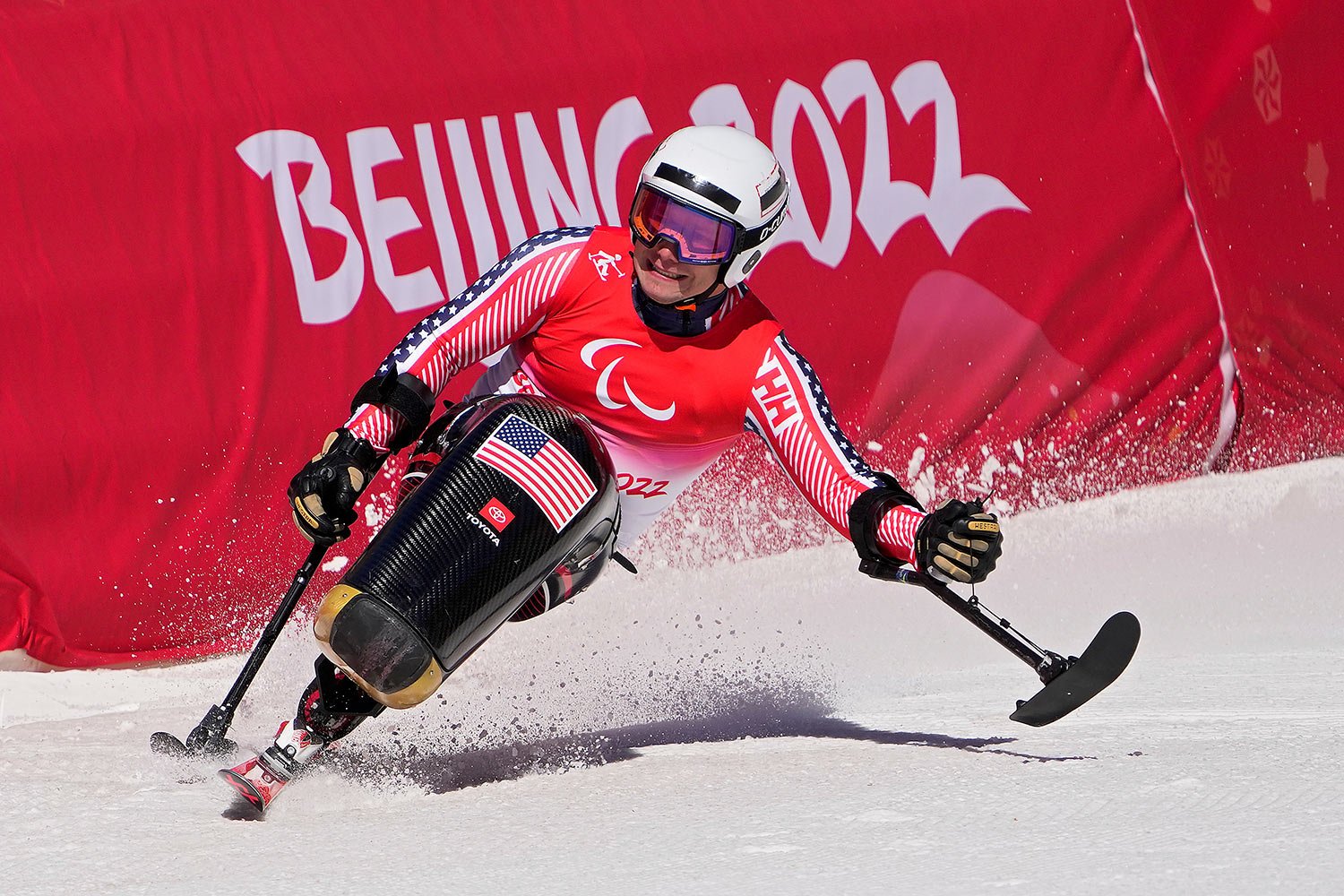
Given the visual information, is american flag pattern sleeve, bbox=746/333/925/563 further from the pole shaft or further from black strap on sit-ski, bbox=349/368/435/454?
black strap on sit-ski, bbox=349/368/435/454

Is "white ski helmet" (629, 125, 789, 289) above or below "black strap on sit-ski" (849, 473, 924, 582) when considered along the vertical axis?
above

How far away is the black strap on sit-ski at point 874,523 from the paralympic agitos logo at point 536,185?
1.85 metres

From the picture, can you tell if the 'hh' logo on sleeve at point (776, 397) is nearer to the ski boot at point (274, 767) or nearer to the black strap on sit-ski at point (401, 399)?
the black strap on sit-ski at point (401, 399)

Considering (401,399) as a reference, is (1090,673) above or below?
below

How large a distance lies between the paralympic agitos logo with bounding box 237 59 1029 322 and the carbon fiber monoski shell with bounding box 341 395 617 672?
2.15 metres

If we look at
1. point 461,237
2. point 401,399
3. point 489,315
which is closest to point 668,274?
point 489,315

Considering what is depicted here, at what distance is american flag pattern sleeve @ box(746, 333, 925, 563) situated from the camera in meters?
3.45

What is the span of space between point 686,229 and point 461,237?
2358mm

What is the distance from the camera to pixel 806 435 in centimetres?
349

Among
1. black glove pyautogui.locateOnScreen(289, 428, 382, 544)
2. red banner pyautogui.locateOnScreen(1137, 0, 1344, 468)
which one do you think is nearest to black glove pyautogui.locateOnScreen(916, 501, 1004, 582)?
black glove pyautogui.locateOnScreen(289, 428, 382, 544)

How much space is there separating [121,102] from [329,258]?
830mm

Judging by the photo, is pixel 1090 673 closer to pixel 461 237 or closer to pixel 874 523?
pixel 874 523

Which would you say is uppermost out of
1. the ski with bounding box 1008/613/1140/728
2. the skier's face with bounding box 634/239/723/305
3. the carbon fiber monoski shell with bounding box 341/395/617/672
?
the skier's face with bounding box 634/239/723/305

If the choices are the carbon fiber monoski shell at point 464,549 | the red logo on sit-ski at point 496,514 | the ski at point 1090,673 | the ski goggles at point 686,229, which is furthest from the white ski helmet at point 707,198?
the ski at point 1090,673
